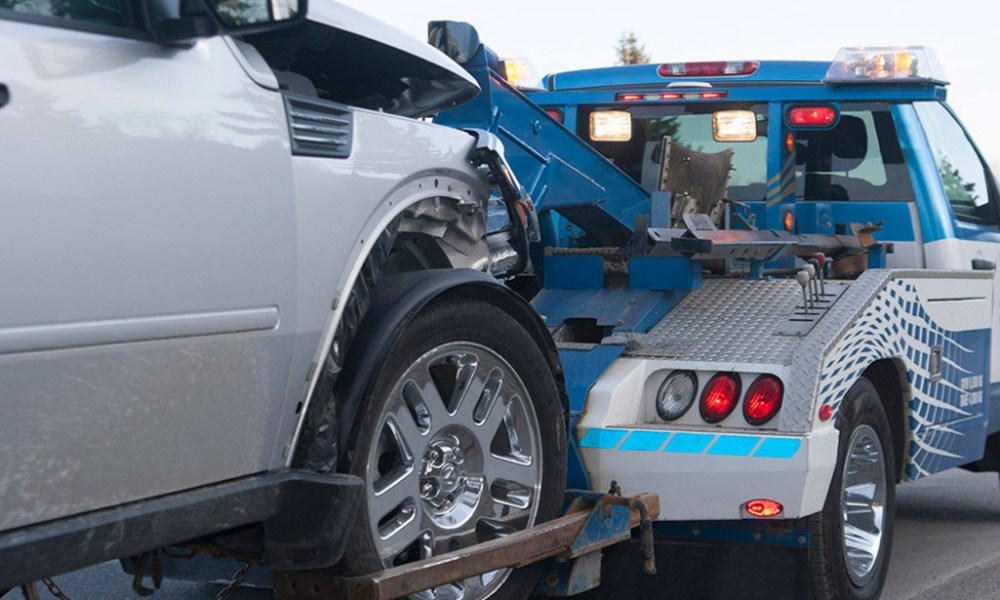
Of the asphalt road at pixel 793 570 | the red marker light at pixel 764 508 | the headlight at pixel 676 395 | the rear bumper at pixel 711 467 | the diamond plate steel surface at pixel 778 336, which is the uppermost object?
the diamond plate steel surface at pixel 778 336

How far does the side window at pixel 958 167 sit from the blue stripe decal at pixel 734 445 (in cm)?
259

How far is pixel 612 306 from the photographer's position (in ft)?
17.6

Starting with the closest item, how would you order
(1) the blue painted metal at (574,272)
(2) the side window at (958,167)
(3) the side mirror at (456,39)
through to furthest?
(3) the side mirror at (456,39), (1) the blue painted metal at (574,272), (2) the side window at (958,167)

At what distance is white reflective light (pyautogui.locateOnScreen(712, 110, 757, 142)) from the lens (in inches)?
265

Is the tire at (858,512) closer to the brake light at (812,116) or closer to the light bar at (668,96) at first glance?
the brake light at (812,116)

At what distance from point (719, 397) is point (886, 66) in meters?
2.12

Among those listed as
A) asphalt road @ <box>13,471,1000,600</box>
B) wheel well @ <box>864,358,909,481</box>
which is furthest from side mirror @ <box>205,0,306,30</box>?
wheel well @ <box>864,358,909,481</box>

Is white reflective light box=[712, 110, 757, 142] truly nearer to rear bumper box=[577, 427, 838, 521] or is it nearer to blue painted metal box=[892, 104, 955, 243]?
blue painted metal box=[892, 104, 955, 243]

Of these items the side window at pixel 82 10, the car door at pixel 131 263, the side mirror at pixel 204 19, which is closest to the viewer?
the car door at pixel 131 263

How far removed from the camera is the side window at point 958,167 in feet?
21.8

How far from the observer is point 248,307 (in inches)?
121

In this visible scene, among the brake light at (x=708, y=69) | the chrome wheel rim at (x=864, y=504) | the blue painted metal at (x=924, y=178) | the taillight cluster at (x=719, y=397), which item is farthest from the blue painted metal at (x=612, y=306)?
the brake light at (x=708, y=69)

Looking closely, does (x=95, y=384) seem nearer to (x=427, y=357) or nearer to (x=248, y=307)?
(x=248, y=307)

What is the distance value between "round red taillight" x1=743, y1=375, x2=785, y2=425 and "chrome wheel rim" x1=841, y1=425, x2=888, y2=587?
19.9 inches
